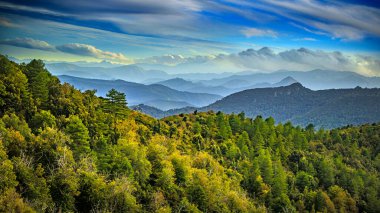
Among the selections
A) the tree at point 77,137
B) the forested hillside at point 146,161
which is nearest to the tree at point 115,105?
the forested hillside at point 146,161

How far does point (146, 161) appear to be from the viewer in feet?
208

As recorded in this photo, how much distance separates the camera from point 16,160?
142 feet

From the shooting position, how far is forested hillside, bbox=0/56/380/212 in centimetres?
4673

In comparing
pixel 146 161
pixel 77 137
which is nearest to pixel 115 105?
pixel 77 137

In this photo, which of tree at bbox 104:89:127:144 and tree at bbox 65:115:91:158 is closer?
tree at bbox 65:115:91:158

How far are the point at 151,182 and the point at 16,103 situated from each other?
1039 inches

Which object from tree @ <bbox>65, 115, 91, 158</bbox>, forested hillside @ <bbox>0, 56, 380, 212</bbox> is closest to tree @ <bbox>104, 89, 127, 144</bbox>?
forested hillside @ <bbox>0, 56, 380, 212</bbox>

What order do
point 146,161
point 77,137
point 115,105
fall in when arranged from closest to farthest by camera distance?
1. point 77,137
2. point 146,161
3. point 115,105

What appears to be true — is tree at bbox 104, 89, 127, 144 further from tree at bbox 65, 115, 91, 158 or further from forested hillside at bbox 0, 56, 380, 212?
tree at bbox 65, 115, 91, 158

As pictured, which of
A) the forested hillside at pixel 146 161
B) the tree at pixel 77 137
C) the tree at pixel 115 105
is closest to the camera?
the forested hillside at pixel 146 161

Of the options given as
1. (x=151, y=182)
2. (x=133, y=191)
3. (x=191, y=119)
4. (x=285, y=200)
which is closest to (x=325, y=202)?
(x=285, y=200)

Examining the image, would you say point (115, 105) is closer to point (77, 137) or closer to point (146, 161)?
point (77, 137)

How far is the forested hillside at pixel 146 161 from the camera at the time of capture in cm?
4673

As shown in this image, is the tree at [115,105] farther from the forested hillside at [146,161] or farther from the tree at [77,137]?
the tree at [77,137]
